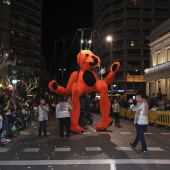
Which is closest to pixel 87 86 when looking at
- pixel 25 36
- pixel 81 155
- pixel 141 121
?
pixel 141 121

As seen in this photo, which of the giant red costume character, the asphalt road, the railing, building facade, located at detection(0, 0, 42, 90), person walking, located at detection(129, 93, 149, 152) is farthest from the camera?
building facade, located at detection(0, 0, 42, 90)

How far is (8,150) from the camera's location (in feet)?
36.6

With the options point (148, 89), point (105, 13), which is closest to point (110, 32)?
point (105, 13)

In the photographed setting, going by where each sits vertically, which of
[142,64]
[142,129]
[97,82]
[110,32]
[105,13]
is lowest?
[142,129]

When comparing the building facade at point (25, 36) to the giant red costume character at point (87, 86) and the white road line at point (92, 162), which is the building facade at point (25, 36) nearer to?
the giant red costume character at point (87, 86)

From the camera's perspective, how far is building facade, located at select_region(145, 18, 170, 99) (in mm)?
41031

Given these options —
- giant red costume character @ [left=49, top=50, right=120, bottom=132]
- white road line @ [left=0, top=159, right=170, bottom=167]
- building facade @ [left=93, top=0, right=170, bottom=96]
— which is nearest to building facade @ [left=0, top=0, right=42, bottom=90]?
building facade @ [left=93, top=0, right=170, bottom=96]

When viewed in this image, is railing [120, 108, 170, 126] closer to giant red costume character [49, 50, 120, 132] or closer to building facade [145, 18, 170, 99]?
giant red costume character [49, 50, 120, 132]

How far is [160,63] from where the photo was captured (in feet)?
147

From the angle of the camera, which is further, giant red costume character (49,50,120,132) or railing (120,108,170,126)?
railing (120,108,170,126)

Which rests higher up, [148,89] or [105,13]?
[105,13]

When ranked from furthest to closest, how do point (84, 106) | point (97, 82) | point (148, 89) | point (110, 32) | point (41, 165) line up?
point (110, 32) < point (148, 89) < point (84, 106) < point (97, 82) < point (41, 165)

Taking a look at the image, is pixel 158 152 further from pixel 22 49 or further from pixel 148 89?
pixel 22 49

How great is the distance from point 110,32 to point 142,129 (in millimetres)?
72942
